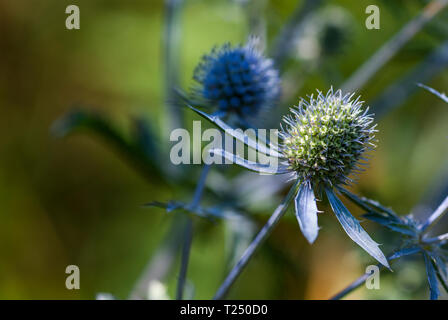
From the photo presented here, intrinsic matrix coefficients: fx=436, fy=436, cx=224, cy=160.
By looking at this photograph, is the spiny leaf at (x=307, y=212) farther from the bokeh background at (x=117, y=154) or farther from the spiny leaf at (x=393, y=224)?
the bokeh background at (x=117, y=154)

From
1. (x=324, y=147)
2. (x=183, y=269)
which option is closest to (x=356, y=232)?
(x=324, y=147)

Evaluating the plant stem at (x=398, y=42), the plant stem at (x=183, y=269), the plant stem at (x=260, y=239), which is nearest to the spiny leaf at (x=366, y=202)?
the plant stem at (x=260, y=239)

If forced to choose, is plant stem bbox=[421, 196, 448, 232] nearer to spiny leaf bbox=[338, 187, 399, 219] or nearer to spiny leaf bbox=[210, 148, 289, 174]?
spiny leaf bbox=[338, 187, 399, 219]

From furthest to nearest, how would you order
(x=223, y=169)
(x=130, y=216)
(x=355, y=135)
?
(x=130, y=216) < (x=223, y=169) < (x=355, y=135)

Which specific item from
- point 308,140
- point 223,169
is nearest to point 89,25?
point 223,169
